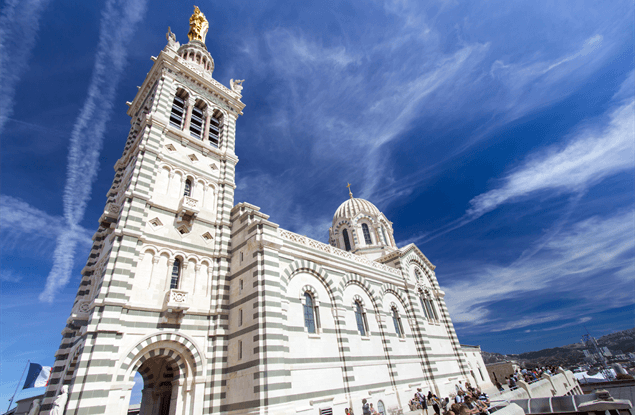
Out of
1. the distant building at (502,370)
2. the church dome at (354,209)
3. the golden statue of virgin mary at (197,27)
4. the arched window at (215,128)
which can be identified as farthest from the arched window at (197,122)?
the distant building at (502,370)

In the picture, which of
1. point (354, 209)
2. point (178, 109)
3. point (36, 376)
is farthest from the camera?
point (354, 209)

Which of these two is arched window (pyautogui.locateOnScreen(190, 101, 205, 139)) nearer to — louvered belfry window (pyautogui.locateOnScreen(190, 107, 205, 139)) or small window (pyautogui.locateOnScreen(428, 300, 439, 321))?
louvered belfry window (pyautogui.locateOnScreen(190, 107, 205, 139))

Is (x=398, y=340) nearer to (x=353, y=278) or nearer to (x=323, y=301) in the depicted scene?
(x=353, y=278)

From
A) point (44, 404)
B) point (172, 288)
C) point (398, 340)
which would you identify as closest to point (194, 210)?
point (172, 288)

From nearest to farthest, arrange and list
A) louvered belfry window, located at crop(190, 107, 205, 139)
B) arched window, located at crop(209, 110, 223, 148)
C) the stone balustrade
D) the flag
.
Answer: the stone balustrade → the flag → louvered belfry window, located at crop(190, 107, 205, 139) → arched window, located at crop(209, 110, 223, 148)

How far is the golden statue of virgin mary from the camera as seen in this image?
2814cm

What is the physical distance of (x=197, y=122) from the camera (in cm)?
2239

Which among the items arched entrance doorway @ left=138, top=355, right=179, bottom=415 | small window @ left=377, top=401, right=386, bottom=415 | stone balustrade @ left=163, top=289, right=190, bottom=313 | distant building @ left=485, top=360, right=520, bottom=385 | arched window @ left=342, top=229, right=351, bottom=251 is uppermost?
arched window @ left=342, top=229, right=351, bottom=251

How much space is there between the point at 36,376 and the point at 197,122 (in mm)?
20657

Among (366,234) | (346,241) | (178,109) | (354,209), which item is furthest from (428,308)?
(178,109)

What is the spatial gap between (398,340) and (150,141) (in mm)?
21768

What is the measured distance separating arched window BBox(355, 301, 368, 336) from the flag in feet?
66.4

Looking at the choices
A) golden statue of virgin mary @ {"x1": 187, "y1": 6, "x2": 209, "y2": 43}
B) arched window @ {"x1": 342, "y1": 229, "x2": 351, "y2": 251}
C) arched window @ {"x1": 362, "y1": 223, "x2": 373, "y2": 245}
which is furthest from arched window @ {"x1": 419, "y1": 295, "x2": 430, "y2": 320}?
golden statue of virgin mary @ {"x1": 187, "y1": 6, "x2": 209, "y2": 43}

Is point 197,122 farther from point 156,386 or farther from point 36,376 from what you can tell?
point 36,376
